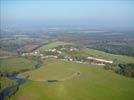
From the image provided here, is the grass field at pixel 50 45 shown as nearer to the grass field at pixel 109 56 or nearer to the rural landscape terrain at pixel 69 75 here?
the rural landscape terrain at pixel 69 75

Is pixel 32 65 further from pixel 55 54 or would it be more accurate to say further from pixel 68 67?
pixel 55 54

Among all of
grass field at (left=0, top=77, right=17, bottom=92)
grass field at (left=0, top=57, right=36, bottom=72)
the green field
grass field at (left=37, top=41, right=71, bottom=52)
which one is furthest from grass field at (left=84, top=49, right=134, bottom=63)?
grass field at (left=0, top=77, right=17, bottom=92)

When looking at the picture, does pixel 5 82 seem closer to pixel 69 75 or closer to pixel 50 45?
pixel 69 75

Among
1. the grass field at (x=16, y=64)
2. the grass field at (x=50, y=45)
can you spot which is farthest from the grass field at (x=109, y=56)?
the grass field at (x=16, y=64)

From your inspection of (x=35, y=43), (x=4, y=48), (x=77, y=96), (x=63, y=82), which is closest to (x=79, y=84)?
(x=63, y=82)

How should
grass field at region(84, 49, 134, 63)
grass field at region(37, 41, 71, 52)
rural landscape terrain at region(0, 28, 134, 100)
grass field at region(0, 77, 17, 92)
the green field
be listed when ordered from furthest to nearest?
1. grass field at region(37, 41, 71, 52)
2. grass field at region(84, 49, 134, 63)
3. grass field at region(0, 77, 17, 92)
4. rural landscape terrain at region(0, 28, 134, 100)
5. the green field

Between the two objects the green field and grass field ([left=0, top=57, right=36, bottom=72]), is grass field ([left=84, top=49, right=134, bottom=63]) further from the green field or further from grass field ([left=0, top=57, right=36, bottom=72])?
grass field ([left=0, top=57, right=36, bottom=72])
